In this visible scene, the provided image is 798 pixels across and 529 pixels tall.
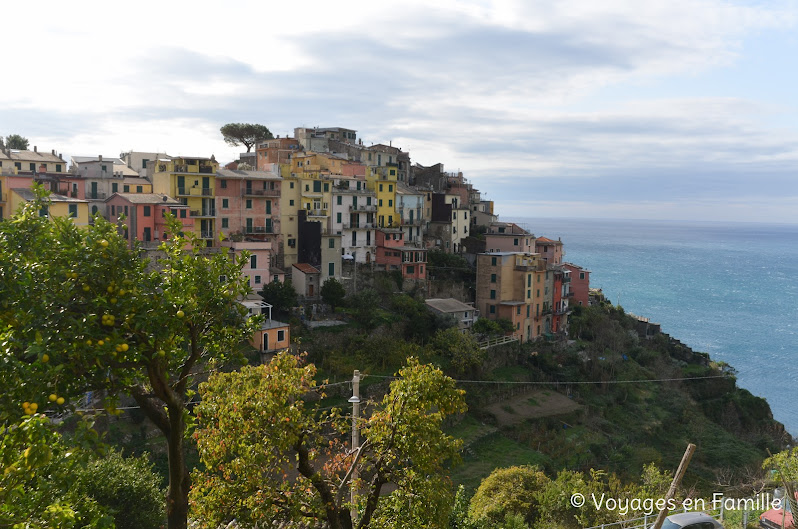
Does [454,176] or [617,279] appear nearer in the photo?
[454,176]

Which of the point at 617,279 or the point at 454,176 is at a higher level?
the point at 454,176

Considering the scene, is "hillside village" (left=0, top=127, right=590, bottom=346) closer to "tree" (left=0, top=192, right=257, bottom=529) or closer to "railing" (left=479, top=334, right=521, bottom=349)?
"railing" (left=479, top=334, right=521, bottom=349)

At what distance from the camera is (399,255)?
4809cm

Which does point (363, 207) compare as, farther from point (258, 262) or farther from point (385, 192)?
point (258, 262)

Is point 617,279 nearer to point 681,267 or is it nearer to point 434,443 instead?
point 681,267

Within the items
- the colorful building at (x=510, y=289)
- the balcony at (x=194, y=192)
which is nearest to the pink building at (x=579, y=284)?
the colorful building at (x=510, y=289)

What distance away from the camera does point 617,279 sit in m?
128

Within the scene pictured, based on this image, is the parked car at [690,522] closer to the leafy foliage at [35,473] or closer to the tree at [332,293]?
the leafy foliage at [35,473]

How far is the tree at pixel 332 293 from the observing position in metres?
40.1

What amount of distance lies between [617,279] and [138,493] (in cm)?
12233

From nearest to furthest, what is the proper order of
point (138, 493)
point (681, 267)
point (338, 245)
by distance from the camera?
1. point (138, 493)
2. point (338, 245)
3. point (681, 267)

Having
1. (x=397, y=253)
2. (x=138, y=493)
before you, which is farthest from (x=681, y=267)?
(x=138, y=493)

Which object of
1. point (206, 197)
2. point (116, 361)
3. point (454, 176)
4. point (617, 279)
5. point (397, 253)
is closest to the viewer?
point (116, 361)

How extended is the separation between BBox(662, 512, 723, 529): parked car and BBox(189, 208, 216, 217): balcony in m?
34.0
